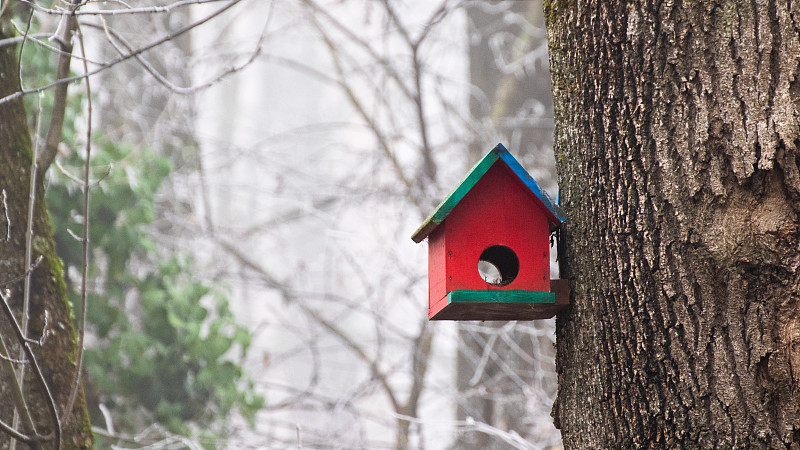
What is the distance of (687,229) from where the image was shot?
1.61m

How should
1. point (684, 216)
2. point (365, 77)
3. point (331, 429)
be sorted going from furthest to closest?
point (365, 77), point (331, 429), point (684, 216)

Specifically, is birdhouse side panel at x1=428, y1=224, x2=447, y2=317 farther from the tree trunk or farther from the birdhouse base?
the tree trunk

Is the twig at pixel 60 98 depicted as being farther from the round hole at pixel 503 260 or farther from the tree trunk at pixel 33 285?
the round hole at pixel 503 260

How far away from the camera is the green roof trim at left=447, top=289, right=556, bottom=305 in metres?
1.79

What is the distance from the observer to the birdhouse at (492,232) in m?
1.90

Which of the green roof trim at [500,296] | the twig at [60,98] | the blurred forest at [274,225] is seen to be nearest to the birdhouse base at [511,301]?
the green roof trim at [500,296]

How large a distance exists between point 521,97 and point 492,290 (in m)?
4.33

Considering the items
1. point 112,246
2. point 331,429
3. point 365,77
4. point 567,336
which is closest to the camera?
point 567,336

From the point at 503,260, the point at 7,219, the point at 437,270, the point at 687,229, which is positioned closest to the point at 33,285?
the point at 7,219

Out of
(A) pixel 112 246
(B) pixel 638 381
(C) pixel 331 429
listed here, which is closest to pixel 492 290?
(B) pixel 638 381

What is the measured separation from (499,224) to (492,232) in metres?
0.03

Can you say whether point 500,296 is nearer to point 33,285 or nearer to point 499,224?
point 499,224

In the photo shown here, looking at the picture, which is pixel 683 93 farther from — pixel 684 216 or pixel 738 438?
pixel 738 438

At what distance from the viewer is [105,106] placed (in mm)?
6211
